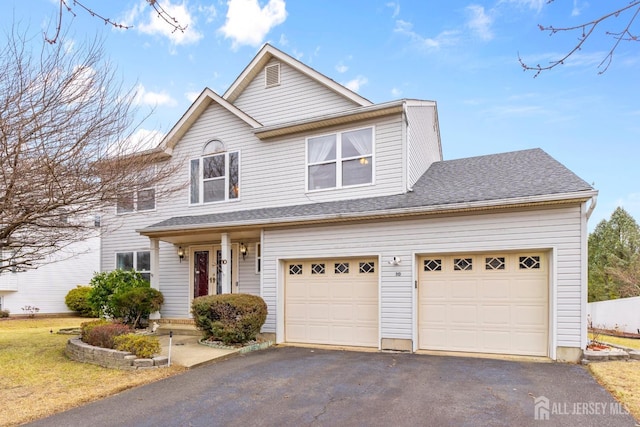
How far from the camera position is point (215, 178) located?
1334 cm

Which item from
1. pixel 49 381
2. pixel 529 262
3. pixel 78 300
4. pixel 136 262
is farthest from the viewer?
pixel 78 300

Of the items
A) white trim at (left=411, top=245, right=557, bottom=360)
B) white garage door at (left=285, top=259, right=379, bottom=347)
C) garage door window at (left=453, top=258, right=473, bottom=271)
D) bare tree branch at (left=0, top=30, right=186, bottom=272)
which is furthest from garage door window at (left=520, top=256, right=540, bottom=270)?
bare tree branch at (left=0, top=30, right=186, bottom=272)

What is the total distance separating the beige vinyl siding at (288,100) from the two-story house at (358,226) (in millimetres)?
41

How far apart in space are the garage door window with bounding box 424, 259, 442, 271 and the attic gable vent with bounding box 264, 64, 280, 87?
7381 millimetres

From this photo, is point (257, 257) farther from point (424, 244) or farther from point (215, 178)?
point (424, 244)

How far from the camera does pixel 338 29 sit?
7219 mm

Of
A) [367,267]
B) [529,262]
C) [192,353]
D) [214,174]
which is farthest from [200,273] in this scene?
[529,262]

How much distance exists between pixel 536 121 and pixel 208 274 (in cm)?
1024

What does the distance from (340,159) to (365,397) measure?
6920 mm

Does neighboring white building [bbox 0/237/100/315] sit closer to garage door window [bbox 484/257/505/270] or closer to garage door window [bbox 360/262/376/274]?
garage door window [bbox 360/262/376/274]

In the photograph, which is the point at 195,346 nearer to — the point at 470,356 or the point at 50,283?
the point at 470,356

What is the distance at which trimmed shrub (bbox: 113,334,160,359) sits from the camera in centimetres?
784

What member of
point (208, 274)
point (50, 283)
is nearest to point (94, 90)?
point (208, 274)

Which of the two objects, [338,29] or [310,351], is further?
[310,351]
